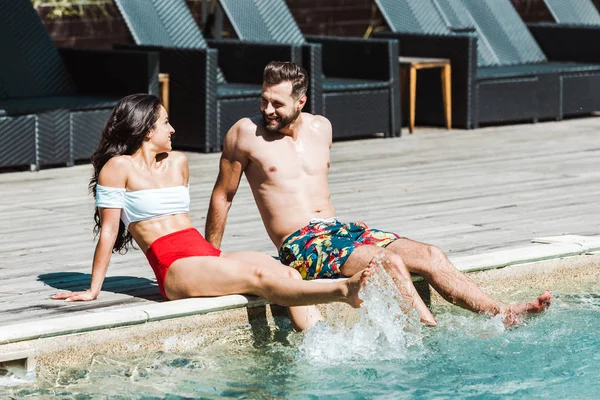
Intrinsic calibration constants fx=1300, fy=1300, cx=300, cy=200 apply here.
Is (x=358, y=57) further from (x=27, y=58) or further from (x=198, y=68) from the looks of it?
(x=27, y=58)

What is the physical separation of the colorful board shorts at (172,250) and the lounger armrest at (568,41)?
8.39 m

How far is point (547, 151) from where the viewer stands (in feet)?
33.3

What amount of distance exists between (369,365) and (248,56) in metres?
6.06

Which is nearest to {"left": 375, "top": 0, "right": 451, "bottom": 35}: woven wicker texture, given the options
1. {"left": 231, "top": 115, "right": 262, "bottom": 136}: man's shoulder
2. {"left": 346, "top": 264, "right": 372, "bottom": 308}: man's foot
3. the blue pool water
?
{"left": 231, "top": 115, "right": 262, "bottom": 136}: man's shoulder

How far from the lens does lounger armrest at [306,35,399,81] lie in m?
11.0

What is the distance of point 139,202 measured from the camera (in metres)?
5.11

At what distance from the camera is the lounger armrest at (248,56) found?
408 inches

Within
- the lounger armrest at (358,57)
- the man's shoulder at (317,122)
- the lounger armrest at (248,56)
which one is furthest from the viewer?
the lounger armrest at (358,57)

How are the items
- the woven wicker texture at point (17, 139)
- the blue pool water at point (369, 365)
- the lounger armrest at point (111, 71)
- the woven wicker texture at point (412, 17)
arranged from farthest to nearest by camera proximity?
the woven wicker texture at point (412, 17) → the lounger armrest at point (111, 71) → the woven wicker texture at point (17, 139) → the blue pool water at point (369, 365)

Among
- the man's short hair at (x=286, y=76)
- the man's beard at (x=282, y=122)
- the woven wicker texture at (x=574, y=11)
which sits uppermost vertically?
the man's short hair at (x=286, y=76)

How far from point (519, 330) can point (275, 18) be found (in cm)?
651

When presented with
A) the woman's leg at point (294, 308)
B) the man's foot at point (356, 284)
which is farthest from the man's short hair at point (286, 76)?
the man's foot at point (356, 284)

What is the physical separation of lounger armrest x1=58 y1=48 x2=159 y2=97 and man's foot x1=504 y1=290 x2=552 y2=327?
5.08 m

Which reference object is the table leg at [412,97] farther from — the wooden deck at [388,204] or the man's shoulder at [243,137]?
the man's shoulder at [243,137]
